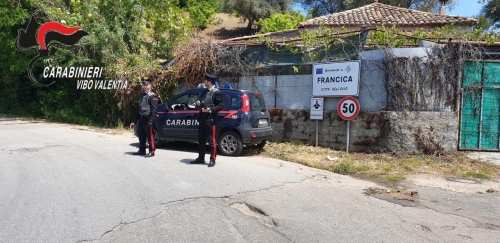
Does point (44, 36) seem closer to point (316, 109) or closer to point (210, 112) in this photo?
point (210, 112)

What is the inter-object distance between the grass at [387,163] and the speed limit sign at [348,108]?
97 cm

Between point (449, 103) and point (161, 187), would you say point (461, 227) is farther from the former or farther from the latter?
point (449, 103)

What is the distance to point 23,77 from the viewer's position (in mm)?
18719

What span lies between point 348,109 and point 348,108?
3cm

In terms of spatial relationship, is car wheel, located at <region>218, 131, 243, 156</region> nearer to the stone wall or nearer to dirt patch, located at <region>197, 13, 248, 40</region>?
the stone wall

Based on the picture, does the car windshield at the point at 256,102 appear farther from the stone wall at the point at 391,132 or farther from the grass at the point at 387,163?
the stone wall at the point at 391,132

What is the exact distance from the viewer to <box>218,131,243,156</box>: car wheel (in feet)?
30.2

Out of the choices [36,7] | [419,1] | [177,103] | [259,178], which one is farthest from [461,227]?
[419,1]

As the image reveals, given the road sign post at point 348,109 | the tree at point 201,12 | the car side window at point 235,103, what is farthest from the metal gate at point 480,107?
the tree at point 201,12

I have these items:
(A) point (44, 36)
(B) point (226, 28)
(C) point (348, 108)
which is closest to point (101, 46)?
(A) point (44, 36)

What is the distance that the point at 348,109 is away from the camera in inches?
387

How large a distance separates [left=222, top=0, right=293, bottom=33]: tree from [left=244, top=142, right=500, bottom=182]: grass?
92.6 feet

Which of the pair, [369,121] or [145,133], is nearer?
[145,133]

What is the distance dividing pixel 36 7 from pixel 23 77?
4.25 meters
